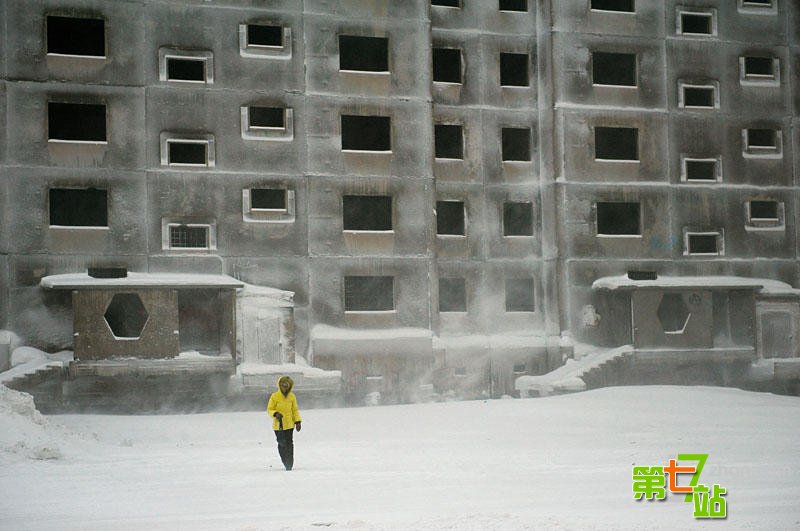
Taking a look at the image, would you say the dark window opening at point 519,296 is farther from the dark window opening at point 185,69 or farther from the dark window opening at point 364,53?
the dark window opening at point 185,69

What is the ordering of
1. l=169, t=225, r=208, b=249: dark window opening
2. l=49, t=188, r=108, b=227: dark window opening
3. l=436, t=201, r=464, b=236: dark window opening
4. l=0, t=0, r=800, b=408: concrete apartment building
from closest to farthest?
l=0, t=0, r=800, b=408: concrete apartment building → l=49, t=188, r=108, b=227: dark window opening → l=169, t=225, r=208, b=249: dark window opening → l=436, t=201, r=464, b=236: dark window opening

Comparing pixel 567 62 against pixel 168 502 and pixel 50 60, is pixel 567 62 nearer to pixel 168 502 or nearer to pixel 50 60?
pixel 50 60

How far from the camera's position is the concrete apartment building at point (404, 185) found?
37375 millimetres

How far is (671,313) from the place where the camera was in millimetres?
45188

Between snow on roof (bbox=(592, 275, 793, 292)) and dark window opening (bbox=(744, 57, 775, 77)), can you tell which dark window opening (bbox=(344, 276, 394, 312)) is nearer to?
snow on roof (bbox=(592, 275, 793, 292))

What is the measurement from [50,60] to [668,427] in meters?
23.5

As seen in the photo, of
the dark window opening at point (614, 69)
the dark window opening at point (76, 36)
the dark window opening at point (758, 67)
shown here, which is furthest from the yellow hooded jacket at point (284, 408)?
the dark window opening at point (758, 67)

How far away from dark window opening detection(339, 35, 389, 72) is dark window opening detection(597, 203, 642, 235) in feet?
34.0

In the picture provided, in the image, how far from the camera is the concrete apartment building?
3738 cm

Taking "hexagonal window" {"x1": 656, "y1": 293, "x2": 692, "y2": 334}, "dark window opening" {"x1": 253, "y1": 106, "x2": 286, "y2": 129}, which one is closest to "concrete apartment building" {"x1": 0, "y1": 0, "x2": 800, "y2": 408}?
"dark window opening" {"x1": 253, "y1": 106, "x2": 286, "y2": 129}

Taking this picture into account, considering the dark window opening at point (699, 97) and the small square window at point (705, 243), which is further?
the dark window opening at point (699, 97)

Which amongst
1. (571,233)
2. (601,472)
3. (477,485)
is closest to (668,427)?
(601,472)

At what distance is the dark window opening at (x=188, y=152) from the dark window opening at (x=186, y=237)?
2346mm

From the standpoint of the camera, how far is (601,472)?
67.4 feet
